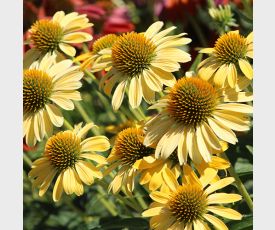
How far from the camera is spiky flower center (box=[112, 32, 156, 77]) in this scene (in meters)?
1.00

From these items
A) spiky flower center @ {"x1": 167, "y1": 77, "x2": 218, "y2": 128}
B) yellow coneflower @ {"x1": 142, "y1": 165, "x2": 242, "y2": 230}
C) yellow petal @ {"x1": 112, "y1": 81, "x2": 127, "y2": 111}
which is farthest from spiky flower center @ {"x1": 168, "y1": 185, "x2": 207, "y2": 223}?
yellow petal @ {"x1": 112, "y1": 81, "x2": 127, "y2": 111}

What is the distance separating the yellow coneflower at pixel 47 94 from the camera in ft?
3.30

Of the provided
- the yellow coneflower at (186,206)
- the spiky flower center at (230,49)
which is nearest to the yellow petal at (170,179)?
the yellow coneflower at (186,206)

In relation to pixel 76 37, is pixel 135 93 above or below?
below

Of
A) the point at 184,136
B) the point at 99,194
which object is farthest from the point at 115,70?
the point at 99,194

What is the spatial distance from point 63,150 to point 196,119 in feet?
0.78

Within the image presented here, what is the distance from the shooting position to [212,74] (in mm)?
936

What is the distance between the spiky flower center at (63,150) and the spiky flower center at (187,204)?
0.22m

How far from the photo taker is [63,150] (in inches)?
38.4

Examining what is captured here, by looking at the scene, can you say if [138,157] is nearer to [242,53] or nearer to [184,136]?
[184,136]

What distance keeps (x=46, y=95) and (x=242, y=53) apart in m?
0.35

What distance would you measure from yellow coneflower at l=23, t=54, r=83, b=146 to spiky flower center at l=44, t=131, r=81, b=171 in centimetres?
2

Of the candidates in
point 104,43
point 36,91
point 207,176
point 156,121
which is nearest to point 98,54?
point 104,43

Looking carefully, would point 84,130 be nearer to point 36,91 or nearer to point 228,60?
point 36,91
